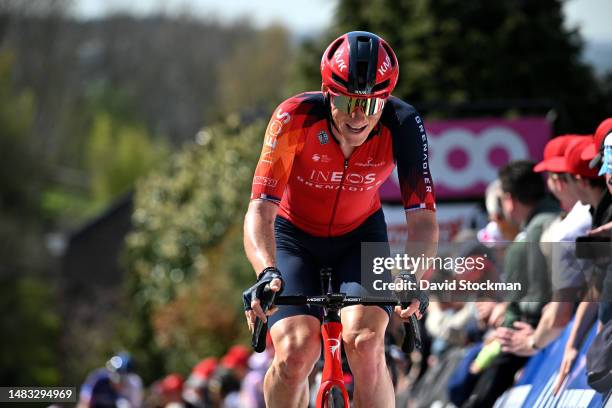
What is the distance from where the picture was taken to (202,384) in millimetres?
17609

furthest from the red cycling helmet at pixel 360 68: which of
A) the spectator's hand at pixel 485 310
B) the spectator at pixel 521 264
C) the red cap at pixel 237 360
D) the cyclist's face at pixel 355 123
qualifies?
the red cap at pixel 237 360

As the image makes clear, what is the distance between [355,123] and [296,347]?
4.35ft

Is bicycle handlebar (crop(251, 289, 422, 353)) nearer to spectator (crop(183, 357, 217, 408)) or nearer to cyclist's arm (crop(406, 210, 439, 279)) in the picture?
cyclist's arm (crop(406, 210, 439, 279))

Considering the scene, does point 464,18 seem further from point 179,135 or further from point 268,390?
point 179,135

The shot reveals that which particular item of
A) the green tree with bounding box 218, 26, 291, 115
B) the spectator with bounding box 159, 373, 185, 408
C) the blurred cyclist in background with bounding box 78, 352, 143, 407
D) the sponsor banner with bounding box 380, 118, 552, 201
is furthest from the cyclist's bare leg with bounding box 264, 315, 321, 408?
the green tree with bounding box 218, 26, 291, 115

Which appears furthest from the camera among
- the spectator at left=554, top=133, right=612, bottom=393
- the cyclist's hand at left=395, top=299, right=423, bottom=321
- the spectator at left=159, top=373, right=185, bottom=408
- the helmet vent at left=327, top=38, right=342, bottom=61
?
the spectator at left=159, top=373, right=185, bottom=408

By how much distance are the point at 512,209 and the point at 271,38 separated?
346ft

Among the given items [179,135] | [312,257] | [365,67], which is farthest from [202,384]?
[179,135]

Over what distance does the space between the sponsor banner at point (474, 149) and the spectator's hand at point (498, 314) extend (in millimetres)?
10928

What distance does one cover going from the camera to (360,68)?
758cm

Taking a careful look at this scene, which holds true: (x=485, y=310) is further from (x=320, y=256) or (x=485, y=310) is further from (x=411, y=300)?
(x=411, y=300)

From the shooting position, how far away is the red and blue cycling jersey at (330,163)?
791cm

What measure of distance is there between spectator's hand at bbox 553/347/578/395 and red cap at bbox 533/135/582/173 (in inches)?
48.8

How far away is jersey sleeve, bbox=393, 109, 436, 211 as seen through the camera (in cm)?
802
